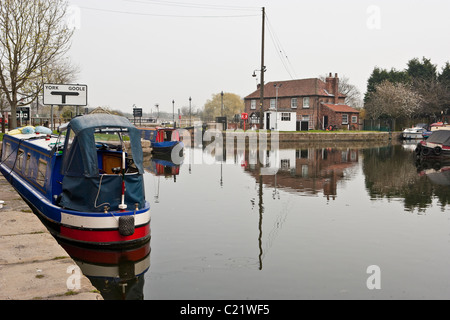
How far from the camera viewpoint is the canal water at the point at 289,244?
650 cm

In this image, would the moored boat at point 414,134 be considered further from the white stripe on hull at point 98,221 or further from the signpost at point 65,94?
the white stripe on hull at point 98,221

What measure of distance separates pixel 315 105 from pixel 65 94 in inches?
1923

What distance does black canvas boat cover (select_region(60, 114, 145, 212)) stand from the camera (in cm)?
850

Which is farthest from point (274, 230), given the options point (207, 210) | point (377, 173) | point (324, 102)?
point (324, 102)

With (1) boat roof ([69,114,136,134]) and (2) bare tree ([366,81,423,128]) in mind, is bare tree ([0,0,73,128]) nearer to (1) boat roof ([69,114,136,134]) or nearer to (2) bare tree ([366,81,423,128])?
(1) boat roof ([69,114,136,134])

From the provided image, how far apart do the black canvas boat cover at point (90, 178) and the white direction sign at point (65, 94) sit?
5.02 meters

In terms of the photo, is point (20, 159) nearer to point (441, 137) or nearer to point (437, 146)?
point (437, 146)

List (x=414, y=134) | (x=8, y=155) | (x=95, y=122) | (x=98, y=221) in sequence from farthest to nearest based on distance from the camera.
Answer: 1. (x=414, y=134)
2. (x=8, y=155)
3. (x=95, y=122)
4. (x=98, y=221)

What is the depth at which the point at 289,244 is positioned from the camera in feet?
28.5

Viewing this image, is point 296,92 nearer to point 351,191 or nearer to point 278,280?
point 351,191

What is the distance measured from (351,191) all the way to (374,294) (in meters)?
9.16

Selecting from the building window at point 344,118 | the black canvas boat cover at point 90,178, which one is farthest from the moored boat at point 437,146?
the building window at point 344,118

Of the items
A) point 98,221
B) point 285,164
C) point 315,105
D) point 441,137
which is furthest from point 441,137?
point 315,105

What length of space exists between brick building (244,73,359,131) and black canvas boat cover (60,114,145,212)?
5032 cm
